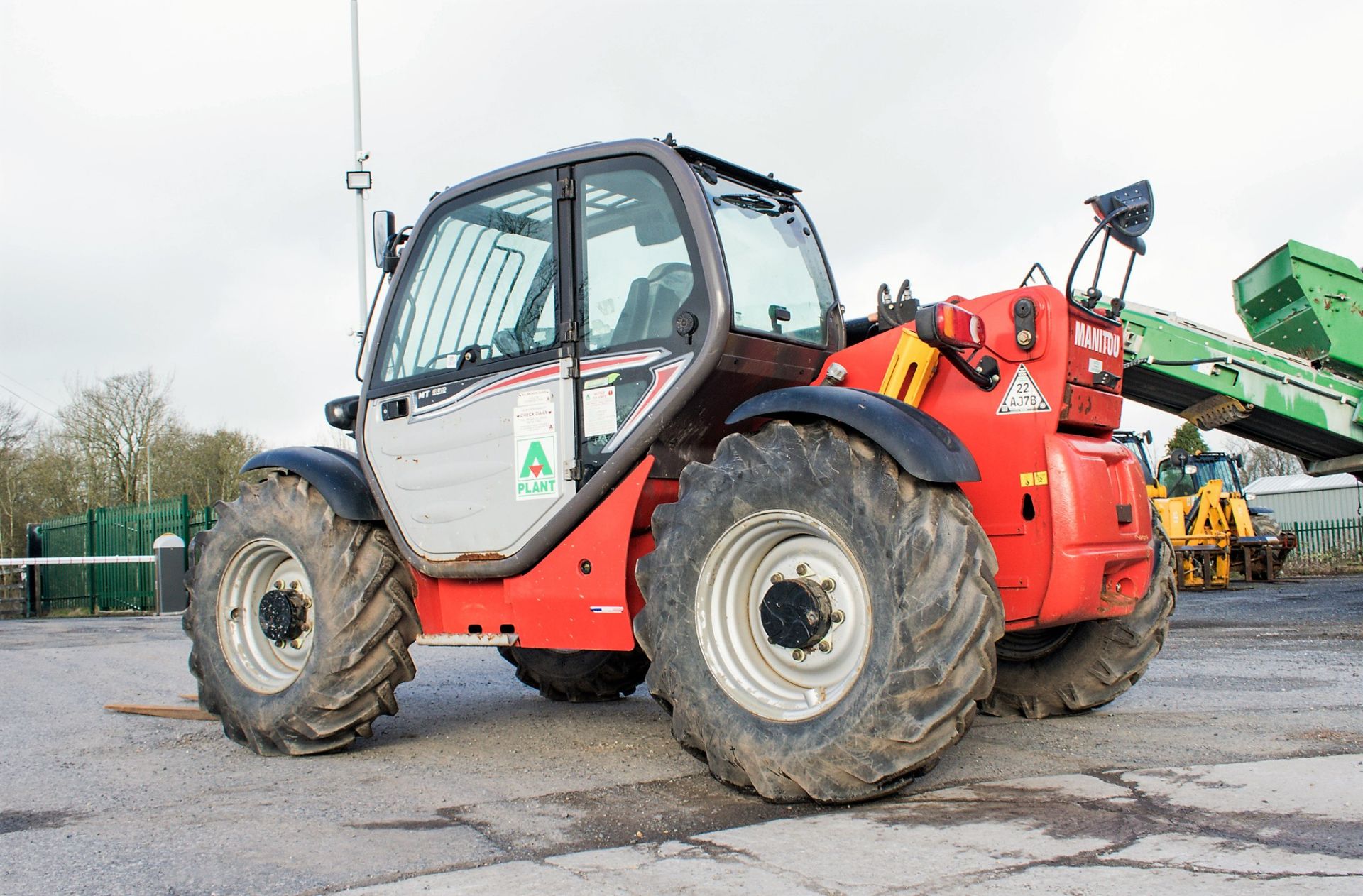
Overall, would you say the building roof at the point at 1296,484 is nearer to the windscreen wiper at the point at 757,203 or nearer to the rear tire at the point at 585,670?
the rear tire at the point at 585,670

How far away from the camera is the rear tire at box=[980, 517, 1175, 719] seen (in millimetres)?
4875

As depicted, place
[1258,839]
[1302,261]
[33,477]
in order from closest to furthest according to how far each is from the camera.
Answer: [1258,839]
[1302,261]
[33,477]

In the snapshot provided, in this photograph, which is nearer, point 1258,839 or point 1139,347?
point 1258,839

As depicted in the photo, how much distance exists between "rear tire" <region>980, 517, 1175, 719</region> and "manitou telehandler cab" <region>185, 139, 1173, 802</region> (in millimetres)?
13

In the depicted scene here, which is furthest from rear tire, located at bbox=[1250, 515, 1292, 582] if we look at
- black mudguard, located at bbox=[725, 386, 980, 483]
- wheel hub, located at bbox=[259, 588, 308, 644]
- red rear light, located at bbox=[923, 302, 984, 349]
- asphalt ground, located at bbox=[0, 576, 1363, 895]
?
wheel hub, located at bbox=[259, 588, 308, 644]

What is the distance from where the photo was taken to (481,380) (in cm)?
490

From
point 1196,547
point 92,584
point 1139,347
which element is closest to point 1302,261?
point 1139,347

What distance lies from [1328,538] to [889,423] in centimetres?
3201

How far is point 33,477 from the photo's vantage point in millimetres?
33219

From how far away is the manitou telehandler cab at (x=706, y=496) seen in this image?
3543 mm

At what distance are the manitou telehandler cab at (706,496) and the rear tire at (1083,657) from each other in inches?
0.5

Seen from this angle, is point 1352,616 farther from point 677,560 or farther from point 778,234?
point 677,560

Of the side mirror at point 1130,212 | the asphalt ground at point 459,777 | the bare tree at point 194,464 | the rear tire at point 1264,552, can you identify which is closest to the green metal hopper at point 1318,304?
the asphalt ground at point 459,777

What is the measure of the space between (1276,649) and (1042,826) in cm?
612
